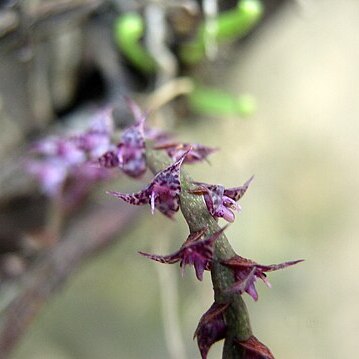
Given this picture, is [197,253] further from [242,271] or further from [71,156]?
[71,156]

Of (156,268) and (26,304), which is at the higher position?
(156,268)

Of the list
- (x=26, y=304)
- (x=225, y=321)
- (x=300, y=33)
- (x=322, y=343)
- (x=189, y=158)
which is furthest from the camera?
(x=300, y=33)

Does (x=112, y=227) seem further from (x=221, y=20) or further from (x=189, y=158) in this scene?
(x=189, y=158)

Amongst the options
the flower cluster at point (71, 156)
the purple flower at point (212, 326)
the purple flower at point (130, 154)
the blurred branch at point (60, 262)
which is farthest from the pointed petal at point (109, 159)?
the blurred branch at point (60, 262)

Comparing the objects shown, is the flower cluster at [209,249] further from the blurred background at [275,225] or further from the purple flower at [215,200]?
the blurred background at [275,225]

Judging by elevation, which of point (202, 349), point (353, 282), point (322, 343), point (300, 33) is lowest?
point (202, 349)

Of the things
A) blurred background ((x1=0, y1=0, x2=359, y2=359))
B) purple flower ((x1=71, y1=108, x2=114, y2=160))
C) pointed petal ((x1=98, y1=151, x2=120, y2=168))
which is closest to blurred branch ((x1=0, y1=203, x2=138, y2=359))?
blurred background ((x1=0, y1=0, x2=359, y2=359))

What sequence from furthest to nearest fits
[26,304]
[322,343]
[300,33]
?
[300,33], [322,343], [26,304]

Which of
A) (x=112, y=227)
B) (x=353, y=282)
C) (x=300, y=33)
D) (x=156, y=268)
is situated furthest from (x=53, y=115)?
(x=353, y=282)
